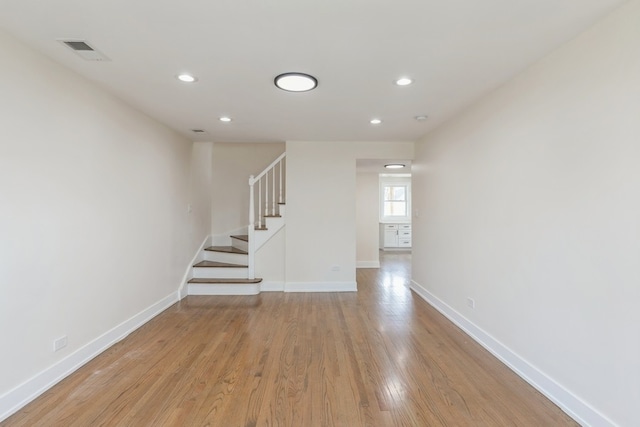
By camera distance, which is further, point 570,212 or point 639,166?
point 570,212

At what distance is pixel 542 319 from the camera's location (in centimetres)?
218

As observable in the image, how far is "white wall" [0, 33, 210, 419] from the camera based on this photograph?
194cm

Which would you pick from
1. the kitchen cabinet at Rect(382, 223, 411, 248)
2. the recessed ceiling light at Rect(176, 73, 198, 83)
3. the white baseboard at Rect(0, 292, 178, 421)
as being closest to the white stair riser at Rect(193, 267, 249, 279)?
the white baseboard at Rect(0, 292, 178, 421)

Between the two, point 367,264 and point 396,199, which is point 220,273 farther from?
point 396,199

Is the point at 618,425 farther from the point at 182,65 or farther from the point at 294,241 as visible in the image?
the point at 294,241

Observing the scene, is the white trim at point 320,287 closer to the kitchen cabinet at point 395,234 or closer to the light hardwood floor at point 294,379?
the light hardwood floor at point 294,379

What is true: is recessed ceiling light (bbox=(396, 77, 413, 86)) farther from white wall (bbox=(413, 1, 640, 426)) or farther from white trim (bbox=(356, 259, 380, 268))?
white trim (bbox=(356, 259, 380, 268))

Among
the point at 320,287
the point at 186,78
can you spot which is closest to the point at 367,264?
the point at 320,287

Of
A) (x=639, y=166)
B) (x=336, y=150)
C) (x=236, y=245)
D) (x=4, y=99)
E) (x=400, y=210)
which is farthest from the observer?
(x=400, y=210)

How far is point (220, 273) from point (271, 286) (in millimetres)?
831

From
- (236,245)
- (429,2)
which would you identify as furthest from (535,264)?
(236,245)

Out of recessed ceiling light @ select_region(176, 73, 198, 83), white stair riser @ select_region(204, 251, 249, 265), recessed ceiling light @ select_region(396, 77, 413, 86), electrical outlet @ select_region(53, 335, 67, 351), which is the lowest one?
electrical outlet @ select_region(53, 335, 67, 351)

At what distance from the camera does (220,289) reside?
4645 mm

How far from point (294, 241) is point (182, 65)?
3.08 meters
